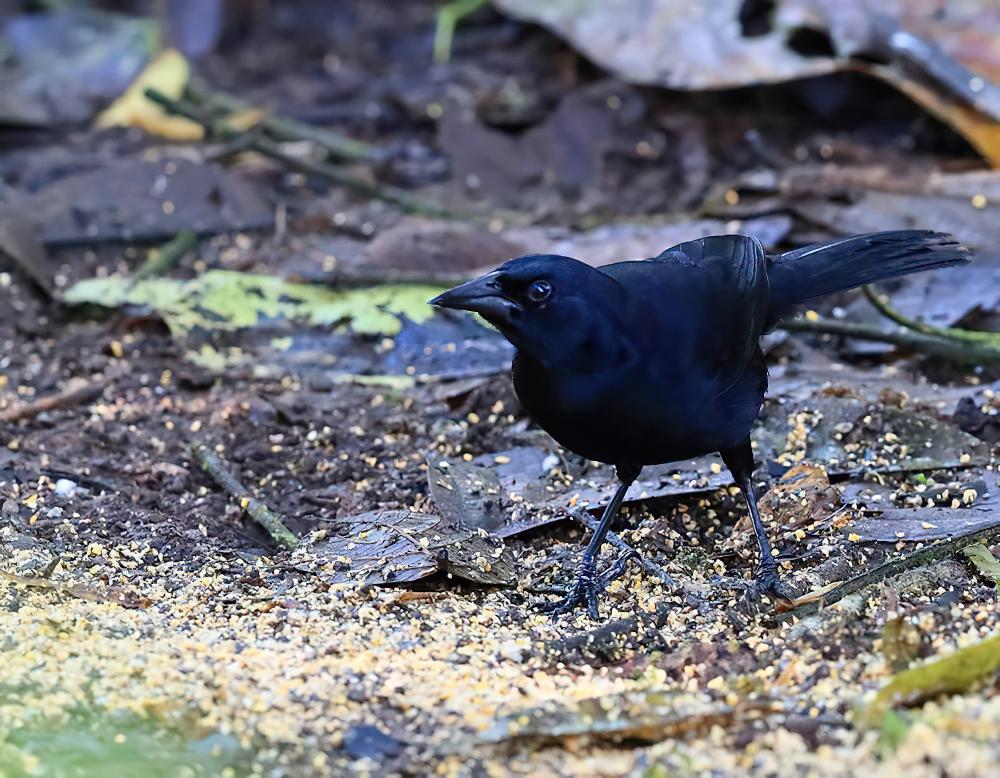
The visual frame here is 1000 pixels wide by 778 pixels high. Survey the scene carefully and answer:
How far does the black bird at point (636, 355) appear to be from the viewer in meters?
3.55

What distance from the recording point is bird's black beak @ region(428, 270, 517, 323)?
354cm

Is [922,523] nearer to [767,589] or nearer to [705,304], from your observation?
[767,589]

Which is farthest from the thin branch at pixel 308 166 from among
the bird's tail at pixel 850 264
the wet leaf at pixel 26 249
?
the bird's tail at pixel 850 264

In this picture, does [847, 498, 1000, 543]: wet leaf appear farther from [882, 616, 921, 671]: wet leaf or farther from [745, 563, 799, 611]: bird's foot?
[882, 616, 921, 671]: wet leaf

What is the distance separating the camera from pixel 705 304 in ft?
12.7

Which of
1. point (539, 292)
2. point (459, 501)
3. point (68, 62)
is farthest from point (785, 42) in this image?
point (68, 62)

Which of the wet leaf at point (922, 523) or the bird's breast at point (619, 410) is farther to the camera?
the wet leaf at point (922, 523)

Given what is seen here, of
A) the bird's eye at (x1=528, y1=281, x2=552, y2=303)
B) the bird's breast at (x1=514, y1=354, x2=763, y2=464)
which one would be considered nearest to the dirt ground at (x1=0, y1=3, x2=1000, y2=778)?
the bird's breast at (x1=514, y1=354, x2=763, y2=464)

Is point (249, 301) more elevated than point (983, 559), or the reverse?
point (983, 559)

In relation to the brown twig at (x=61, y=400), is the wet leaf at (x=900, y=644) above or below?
above

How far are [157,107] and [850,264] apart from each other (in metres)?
5.38

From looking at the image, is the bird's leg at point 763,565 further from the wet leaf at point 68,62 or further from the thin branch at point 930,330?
the wet leaf at point 68,62

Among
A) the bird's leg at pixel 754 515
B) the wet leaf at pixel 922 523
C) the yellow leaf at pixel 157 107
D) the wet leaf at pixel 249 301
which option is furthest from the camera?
the yellow leaf at pixel 157 107

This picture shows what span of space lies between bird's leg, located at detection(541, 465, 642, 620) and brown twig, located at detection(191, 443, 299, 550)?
→ 0.87 metres
